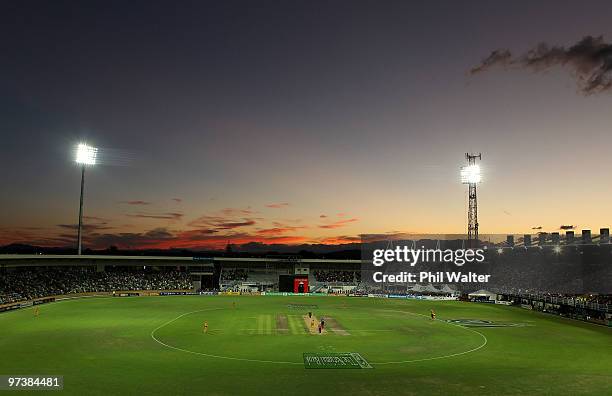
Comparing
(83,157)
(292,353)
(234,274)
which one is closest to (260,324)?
(292,353)

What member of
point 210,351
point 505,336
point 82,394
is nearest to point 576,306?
point 505,336

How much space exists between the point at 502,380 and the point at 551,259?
115 m

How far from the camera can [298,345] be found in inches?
A: 1660

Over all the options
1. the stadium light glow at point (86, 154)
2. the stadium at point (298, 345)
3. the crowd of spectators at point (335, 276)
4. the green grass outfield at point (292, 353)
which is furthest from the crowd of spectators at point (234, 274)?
the green grass outfield at point (292, 353)

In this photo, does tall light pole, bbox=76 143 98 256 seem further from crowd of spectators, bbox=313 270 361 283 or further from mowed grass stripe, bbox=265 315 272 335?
crowd of spectators, bbox=313 270 361 283

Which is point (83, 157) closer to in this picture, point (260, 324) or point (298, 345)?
point (260, 324)


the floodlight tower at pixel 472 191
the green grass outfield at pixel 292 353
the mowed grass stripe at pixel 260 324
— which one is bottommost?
the mowed grass stripe at pixel 260 324

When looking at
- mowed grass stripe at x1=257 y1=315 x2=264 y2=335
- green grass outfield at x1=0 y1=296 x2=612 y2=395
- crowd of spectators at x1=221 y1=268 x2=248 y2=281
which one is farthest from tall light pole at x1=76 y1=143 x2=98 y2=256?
mowed grass stripe at x1=257 y1=315 x2=264 y2=335

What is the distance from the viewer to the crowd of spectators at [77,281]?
283 feet

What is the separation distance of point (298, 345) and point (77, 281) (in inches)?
3111

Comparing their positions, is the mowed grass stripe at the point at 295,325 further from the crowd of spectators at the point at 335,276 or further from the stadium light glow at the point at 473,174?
the crowd of spectators at the point at 335,276

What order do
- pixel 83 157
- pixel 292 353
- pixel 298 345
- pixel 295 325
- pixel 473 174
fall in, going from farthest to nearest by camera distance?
pixel 83 157, pixel 473 174, pixel 295 325, pixel 298 345, pixel 292 353

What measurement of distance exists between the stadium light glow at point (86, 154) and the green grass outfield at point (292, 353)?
38.6m

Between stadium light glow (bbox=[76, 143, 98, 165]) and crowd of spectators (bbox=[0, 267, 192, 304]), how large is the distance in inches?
1000
